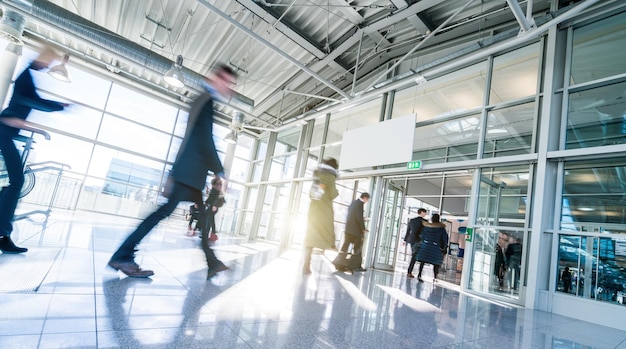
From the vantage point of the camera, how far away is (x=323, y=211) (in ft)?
12.8

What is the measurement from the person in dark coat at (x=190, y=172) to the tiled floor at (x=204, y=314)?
156 millimetres

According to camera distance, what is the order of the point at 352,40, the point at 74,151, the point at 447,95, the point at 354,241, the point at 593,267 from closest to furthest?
the point at 593,267 → the point at 354,241 → the point at 352,40 → the point at 447,95 → the point at 74,151

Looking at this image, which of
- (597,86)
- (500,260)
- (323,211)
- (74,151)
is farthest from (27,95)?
(74,151)

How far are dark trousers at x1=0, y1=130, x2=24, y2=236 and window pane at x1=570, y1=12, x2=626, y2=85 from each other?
6916 mm

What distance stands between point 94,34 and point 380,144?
6.91 metres

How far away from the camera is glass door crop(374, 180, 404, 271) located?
7320 millimetres

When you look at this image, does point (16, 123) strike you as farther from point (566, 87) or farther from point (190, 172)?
point (566, 87)

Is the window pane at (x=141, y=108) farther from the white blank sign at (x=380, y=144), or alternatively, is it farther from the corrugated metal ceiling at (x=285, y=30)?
the white blank sign at (x=380, y=144)

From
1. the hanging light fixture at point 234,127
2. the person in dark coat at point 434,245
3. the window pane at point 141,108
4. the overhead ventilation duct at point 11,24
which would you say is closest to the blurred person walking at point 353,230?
the person in dark coat at point 434,245

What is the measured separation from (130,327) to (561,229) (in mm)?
5391

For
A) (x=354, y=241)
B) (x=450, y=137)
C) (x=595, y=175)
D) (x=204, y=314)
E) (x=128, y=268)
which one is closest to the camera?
(x=204, y=314)

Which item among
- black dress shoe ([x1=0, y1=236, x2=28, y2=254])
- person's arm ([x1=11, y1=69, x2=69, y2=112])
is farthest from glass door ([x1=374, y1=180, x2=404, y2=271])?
person's arm ([x1=11, y1=69, x2=69, y2=112])

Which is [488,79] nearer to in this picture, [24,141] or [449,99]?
[449,99]

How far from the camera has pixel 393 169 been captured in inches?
270
